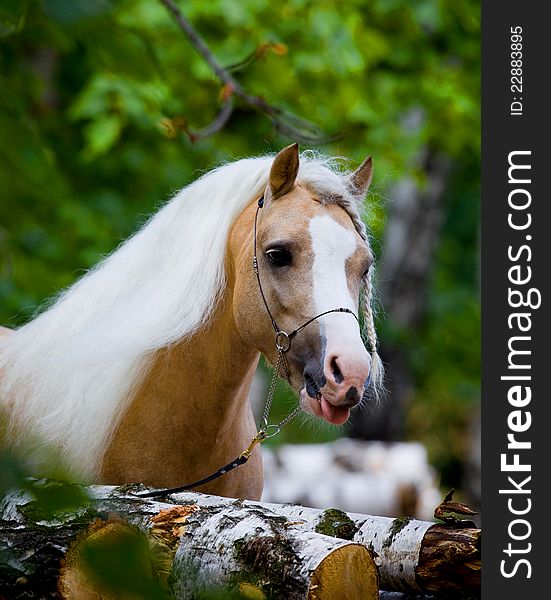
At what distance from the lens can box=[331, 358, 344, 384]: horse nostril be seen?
254 centimetres

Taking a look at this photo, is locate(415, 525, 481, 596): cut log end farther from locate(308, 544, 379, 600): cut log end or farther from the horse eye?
the horse eye

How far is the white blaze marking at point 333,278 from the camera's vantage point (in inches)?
102

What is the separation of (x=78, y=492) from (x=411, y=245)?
10.1 m

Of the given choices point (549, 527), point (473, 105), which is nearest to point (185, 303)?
point (549, 527)

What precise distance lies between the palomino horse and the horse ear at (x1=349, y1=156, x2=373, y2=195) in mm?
43

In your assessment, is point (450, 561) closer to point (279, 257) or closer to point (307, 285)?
point (307, 285)

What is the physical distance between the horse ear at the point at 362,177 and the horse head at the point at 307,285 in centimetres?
18

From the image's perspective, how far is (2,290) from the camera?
5.91 meters

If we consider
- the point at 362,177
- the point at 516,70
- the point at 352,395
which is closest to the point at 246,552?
the point at 352,395

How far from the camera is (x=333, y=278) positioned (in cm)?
273

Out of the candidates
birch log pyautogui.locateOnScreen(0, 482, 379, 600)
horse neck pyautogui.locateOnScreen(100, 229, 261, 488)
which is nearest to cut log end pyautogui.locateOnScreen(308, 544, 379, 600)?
birch log pyautogui.locateOnScreen(0, 482, 379, 600)

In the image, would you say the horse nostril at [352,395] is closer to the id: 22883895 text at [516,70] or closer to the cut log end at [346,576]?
the cut log end at [346,576]

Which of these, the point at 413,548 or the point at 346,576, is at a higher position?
the point at 413,548

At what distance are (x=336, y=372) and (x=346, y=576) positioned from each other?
681mm
